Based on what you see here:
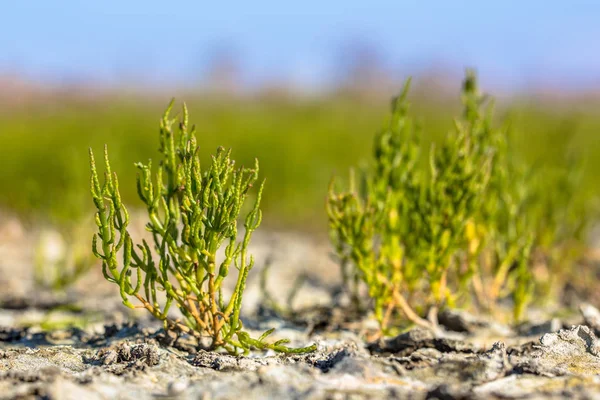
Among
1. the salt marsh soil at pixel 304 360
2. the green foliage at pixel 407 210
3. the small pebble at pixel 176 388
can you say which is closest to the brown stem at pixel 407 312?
the green foliage at pixel 407 210

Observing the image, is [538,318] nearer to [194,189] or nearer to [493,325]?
[493,325]

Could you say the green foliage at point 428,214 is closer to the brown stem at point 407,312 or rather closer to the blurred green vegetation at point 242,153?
the brown stem at point 407,312

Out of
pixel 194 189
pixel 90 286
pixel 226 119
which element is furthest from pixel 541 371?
pixel 226 119

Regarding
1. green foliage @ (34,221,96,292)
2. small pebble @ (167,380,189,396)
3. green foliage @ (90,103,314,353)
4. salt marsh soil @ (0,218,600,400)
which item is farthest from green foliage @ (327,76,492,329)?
green foliage @ (34,221,96,292)

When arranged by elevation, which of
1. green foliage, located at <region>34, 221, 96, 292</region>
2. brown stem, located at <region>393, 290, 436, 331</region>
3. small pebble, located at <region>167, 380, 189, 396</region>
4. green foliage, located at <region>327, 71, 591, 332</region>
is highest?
green foliage, located at <region>327, 71, 591, 332</region>

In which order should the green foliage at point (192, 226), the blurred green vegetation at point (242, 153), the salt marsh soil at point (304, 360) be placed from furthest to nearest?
the blurred green vegetation at point (242, 153) < the green foliage at point (192, 226) < the salt marsh soil at point (304, 360)

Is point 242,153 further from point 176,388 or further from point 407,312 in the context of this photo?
point 176,388

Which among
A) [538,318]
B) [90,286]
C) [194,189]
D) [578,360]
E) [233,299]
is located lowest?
[90,286]

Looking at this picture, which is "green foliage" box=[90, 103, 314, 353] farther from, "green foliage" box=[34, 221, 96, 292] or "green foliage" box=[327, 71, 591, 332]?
"green foliage" box=[34, 221, 96, 292]
